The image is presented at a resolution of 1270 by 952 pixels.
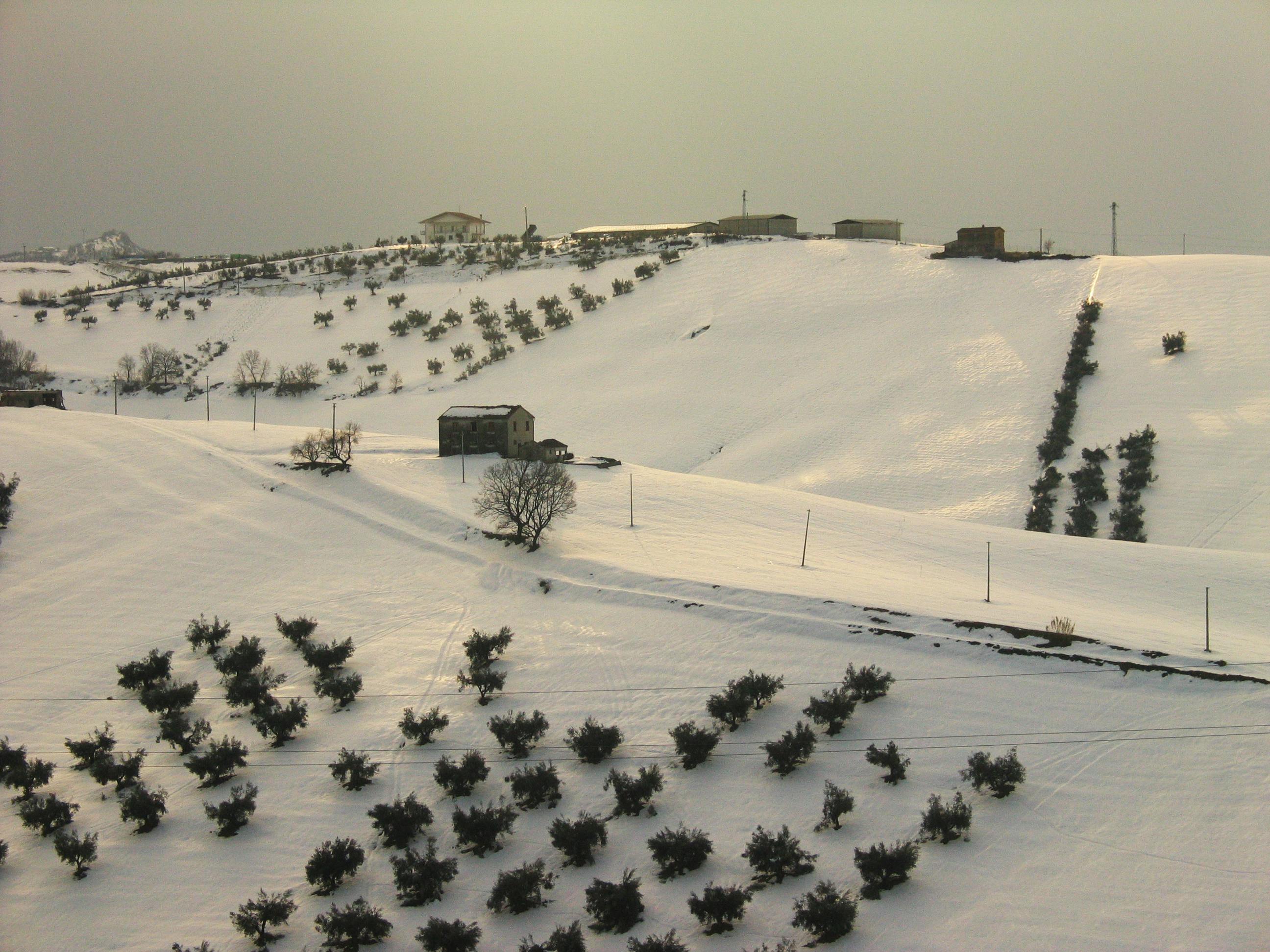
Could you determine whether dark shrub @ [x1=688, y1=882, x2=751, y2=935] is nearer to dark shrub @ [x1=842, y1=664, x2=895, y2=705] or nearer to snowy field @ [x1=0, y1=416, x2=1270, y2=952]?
snowy field @ [x1=0, y1=416, x2=1270, y2=952]

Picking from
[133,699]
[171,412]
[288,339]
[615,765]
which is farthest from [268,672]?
[288,339]

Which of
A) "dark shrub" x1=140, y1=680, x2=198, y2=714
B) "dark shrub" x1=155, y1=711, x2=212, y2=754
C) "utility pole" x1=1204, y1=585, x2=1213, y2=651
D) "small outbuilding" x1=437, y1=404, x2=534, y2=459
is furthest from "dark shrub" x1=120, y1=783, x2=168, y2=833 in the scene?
"small outbuilding" x1=437, y1=404, x2=534, y2=459

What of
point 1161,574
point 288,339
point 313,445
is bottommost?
point 1161,574

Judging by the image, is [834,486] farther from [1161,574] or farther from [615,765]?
[615,765]

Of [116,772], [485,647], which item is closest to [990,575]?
[485,647]

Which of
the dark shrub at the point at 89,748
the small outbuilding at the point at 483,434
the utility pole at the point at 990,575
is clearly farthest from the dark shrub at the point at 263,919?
the small outbuilding at the point at 483,434

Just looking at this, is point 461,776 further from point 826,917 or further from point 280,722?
point 826,917
